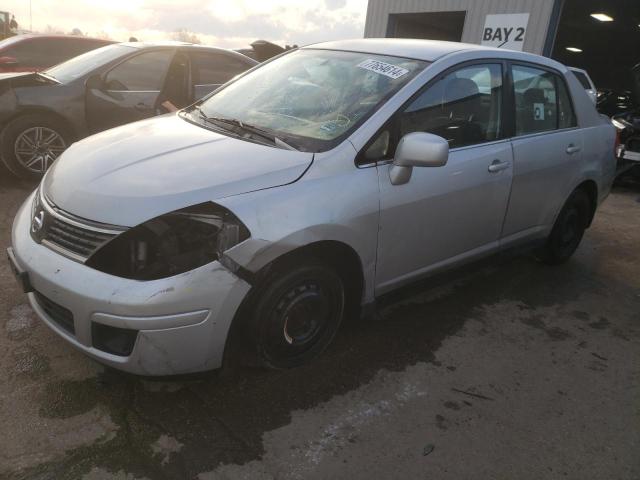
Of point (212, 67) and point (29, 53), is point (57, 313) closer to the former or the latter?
point (212, 67)

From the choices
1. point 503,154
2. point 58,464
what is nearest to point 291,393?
point 58,464

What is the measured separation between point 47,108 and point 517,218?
4.40 m

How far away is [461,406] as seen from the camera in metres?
2.63

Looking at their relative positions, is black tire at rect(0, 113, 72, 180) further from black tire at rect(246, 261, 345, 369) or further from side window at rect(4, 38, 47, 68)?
black tire at rect(246, 261, 345, 369)

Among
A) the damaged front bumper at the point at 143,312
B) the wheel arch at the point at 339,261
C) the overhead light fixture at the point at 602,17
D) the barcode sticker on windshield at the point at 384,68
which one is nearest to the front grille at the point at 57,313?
the damaged front bumper at the point at 143,312

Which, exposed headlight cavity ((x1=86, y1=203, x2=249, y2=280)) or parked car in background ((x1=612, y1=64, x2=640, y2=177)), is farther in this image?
parked car in background ((x1=612, y1=64, x2=640, y2=177))

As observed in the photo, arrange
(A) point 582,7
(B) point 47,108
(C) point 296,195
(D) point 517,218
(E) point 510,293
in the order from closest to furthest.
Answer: (C) point 296,195 → (D) point 517,218 → (E) point 510,293 → (B) point 47,108 → (A) point 582,7

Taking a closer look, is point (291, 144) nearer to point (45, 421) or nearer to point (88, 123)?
point (45, 421)

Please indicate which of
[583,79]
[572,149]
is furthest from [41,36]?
[583,79]

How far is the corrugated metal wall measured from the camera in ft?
39.7

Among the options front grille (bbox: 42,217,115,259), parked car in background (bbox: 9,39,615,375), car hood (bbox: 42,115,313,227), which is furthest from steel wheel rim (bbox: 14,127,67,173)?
front grille (bbox: 42,217,115,259)

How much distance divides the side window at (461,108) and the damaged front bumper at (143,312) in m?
1.32

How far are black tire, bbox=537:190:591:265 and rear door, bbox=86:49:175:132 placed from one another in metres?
3.88

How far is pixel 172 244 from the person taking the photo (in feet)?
7.16
